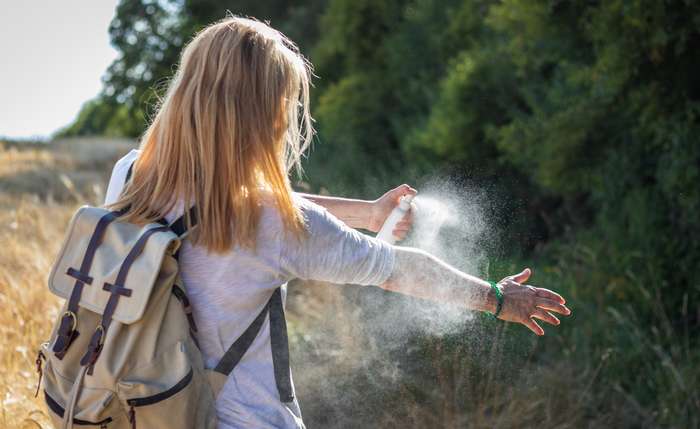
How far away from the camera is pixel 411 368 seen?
381 cm

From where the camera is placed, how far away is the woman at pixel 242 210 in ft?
5.65

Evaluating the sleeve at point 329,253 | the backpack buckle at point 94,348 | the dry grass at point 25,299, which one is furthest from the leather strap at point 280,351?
the dry grass at point 25,299

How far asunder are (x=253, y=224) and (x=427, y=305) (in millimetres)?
1827

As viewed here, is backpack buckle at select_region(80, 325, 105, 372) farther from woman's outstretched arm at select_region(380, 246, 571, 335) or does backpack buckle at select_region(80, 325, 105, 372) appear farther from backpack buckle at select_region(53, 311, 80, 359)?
woman's outstretched arm at select_region(380, 246, 571, 335)

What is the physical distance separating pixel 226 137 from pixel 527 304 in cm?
84

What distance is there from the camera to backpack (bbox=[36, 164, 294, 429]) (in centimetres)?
164

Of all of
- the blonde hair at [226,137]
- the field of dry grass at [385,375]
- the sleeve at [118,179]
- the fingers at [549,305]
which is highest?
the blonde hair at [226,137]

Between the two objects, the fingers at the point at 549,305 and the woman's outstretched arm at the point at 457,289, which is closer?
the woman's outstretched arm at the point at 457,289

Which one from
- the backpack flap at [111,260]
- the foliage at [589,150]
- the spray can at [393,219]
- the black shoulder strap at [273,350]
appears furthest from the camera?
the foliage at [589,150]

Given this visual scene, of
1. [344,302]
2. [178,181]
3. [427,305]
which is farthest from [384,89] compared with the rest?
[178,181]

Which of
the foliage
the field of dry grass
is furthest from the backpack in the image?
the foliage

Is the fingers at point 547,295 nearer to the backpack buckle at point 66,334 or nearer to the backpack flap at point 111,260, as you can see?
the backpack flap at point 111,260

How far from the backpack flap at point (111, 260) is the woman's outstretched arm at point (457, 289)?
523mm

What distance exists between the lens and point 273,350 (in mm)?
1780
